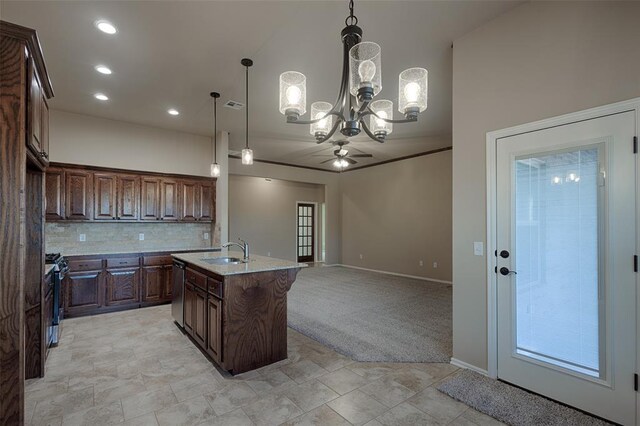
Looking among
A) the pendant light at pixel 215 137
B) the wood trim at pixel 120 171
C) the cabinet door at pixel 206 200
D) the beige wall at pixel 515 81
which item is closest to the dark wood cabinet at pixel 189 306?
the pendant light at pixel 215 137

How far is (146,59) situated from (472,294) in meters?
4.09

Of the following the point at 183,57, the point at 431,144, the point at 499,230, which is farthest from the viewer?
the point at 431,144

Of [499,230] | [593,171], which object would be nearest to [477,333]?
[499,230]

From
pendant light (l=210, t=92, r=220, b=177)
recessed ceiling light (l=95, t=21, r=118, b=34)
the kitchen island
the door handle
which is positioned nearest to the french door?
the door handle

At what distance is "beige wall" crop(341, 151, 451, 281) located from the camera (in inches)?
277

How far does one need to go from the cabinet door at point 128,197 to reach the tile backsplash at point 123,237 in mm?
325

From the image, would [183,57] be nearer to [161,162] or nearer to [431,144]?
[161,162]

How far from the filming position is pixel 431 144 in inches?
265

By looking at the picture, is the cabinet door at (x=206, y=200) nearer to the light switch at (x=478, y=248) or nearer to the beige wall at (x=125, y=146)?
the beige wall at (x=125, y=146)

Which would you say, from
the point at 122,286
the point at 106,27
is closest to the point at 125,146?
the point at 122,286

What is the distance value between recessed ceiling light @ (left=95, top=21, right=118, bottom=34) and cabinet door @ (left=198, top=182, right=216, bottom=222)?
322 centimetres

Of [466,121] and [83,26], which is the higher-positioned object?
[83,26]

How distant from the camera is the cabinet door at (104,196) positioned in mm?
4906

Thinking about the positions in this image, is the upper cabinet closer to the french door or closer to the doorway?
the doorway
